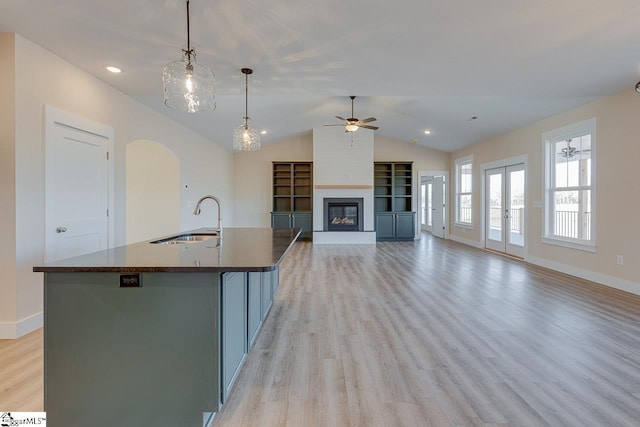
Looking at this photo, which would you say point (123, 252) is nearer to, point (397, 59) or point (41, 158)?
point (41, 158)

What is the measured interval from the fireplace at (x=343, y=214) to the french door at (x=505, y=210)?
10.6 feet

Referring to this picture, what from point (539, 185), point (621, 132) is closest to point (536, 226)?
point (539, 185)

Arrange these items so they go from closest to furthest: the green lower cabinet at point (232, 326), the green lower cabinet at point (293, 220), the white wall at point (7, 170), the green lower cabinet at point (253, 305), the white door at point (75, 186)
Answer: the green lower cabinet at point (232, 326) < the green lower cabinet at point (253, 305) < the white wall at point (7, 170) < the white door at point (75, 186) < the green lower cabinet at point (293, 220)

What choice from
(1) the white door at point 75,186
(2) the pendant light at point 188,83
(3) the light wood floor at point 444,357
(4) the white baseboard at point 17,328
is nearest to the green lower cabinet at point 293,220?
(3) the light wood floor at point 444,357

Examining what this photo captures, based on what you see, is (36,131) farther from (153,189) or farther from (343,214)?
(343,214)

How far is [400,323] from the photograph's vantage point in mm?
3041

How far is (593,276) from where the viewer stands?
15.2ft

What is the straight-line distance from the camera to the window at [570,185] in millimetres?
4782

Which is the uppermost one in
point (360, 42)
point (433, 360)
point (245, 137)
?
point (360, 42)

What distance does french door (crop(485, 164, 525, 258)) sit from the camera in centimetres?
660

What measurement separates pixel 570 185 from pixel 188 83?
19.0 ft

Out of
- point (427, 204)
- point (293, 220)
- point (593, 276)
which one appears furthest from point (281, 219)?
point (593, 276)

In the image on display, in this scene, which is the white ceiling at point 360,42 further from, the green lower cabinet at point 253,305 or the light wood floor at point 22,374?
the light wood floor at point 22,374

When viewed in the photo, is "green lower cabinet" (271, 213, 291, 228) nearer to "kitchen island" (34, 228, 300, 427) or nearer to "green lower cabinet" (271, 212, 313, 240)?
"green lower cabinet" (271, 212, 313, 240)
